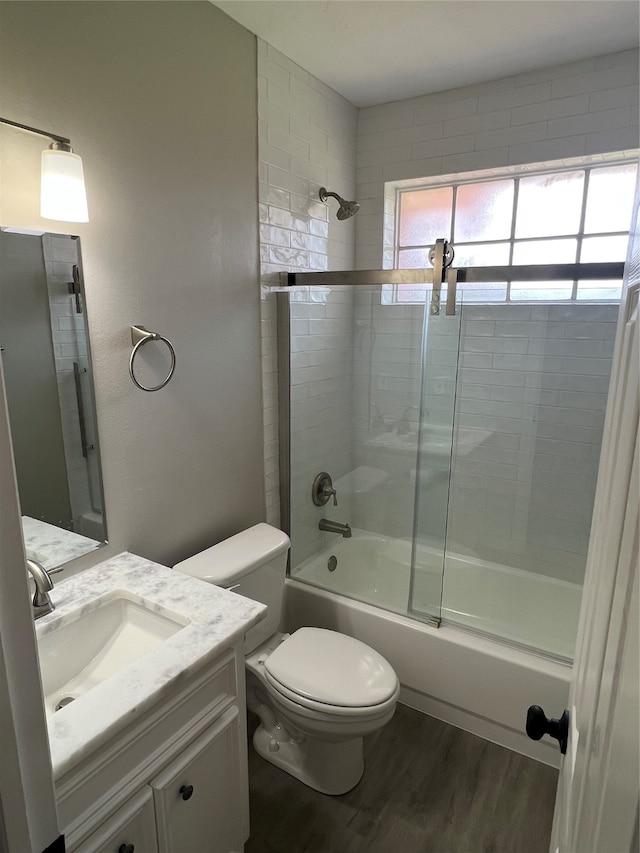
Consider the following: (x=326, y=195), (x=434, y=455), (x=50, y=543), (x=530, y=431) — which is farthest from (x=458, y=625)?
(x=326, y=195)

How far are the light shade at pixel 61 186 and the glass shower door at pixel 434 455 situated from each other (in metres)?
1.51

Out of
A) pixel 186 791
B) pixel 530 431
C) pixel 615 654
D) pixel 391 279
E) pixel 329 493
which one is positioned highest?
pixel 391 279

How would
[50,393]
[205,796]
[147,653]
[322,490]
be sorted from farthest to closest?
[322,490] < [50,393] < [205,796] < [147,653]

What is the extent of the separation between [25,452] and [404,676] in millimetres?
1689

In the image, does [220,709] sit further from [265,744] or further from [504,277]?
[504,277]

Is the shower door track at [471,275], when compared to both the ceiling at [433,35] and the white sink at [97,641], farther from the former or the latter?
the white sink at [97,641]

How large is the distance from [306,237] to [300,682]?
1.85 m

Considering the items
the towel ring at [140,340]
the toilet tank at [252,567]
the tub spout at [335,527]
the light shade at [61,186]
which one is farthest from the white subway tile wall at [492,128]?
the light shade at [61,186]

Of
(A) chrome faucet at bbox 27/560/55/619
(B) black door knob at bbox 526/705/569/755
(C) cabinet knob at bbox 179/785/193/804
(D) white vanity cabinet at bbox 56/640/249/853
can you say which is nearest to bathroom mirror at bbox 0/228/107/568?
(A) chrome faucet at bbox 27/560/55/619

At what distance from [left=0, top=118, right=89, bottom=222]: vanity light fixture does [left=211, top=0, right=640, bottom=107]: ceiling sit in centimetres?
92

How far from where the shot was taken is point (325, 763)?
1747 millimetres

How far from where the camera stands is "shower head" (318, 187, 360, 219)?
2324mm

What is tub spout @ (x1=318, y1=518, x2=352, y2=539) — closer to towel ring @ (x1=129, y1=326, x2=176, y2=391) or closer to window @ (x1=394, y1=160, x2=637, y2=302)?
window @ (x1=394, y1=160, x2=637, y2=302)

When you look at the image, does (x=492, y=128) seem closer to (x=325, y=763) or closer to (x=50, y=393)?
(x=50, y=393)
